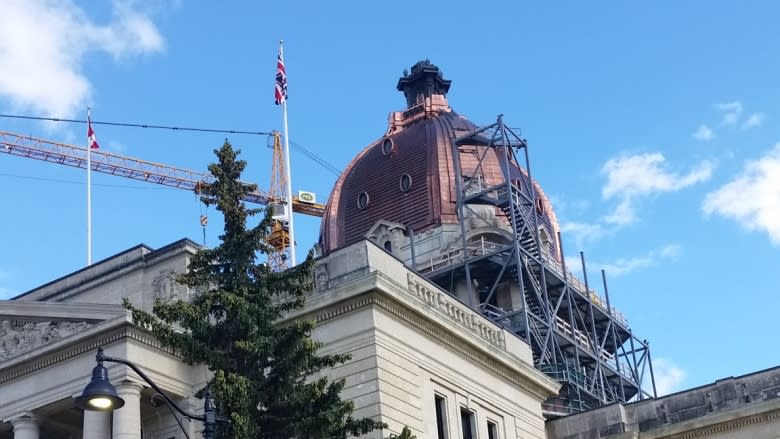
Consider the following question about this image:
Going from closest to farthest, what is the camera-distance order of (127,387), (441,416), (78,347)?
(127,387) → (78,347) → (441,416)

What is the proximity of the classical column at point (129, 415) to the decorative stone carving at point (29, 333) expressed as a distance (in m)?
2.85

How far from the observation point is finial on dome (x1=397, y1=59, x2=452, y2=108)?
91.5 m

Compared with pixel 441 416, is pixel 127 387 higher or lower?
higher

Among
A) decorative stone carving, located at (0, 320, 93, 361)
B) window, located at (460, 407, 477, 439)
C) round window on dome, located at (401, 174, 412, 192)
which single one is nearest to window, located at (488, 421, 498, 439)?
window, located at (460, 407, 477, 439)

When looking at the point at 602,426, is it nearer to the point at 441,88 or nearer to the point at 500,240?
the point at 500,240

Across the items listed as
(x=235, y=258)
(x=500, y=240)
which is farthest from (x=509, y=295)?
(x=235, y=258)

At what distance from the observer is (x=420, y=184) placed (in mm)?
76062

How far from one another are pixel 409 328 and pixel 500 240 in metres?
35.0

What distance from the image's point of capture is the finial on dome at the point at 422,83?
9150cm

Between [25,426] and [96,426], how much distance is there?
2.66m

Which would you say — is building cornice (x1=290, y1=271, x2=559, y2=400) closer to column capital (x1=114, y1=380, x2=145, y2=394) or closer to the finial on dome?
column capital (x1=114, y1=380, x2=145, y2=394)

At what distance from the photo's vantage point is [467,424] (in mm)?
37625

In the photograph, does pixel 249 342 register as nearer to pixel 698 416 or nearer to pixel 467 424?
pixel 467 424

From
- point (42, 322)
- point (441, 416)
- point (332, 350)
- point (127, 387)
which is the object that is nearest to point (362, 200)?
point (42, 322)
